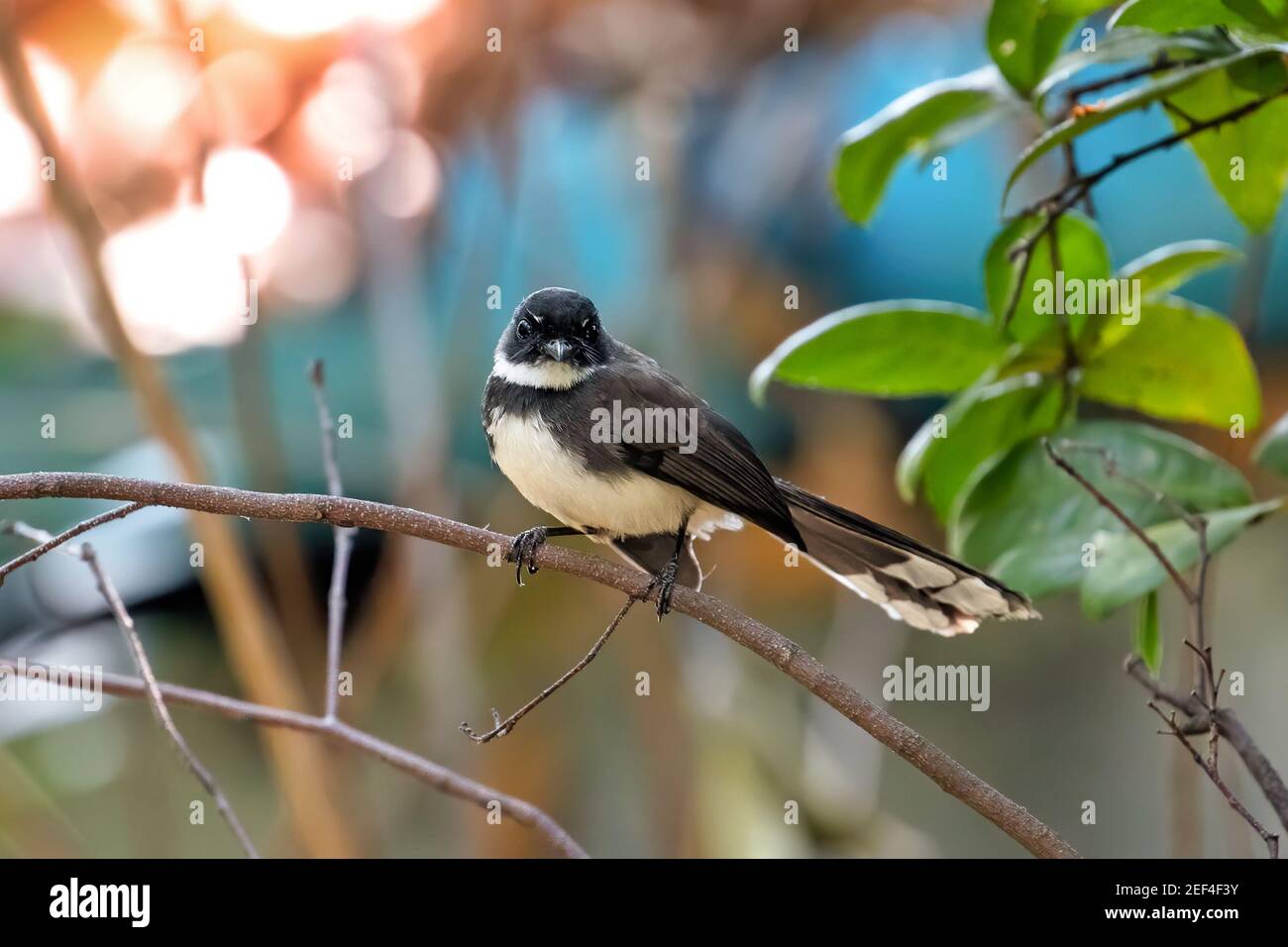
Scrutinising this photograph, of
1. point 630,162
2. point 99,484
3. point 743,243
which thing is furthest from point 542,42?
point 99,484

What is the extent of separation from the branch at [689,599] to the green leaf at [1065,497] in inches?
20.2

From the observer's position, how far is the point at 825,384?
2.01 metres

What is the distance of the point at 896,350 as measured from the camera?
2029 mm

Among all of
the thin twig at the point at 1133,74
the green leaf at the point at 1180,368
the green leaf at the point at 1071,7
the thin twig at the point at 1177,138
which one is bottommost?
the green leaf at the point at 1180,368

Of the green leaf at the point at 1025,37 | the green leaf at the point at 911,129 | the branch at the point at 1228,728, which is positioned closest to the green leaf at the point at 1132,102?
the green leaf at the point at 1025,37

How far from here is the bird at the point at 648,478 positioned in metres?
2.22

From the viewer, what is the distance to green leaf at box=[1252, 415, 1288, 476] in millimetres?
1873

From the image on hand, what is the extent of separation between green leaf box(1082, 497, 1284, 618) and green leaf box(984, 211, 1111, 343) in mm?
392

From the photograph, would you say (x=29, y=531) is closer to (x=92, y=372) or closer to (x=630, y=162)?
(x=92, y=372)

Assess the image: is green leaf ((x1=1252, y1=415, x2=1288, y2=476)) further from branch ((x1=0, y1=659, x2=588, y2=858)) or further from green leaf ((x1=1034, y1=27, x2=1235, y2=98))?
branch ((x1=0, y1=659, x2=588, y2=858))

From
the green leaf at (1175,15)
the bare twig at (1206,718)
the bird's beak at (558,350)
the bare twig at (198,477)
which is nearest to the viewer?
the bare twig at (1206,718)

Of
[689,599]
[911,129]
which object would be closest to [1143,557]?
[689,599]

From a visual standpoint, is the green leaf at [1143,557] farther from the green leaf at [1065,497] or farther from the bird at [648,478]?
the bird at [648,478]

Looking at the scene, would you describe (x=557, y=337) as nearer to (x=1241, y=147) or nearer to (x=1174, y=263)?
(x=1174, y=263)
